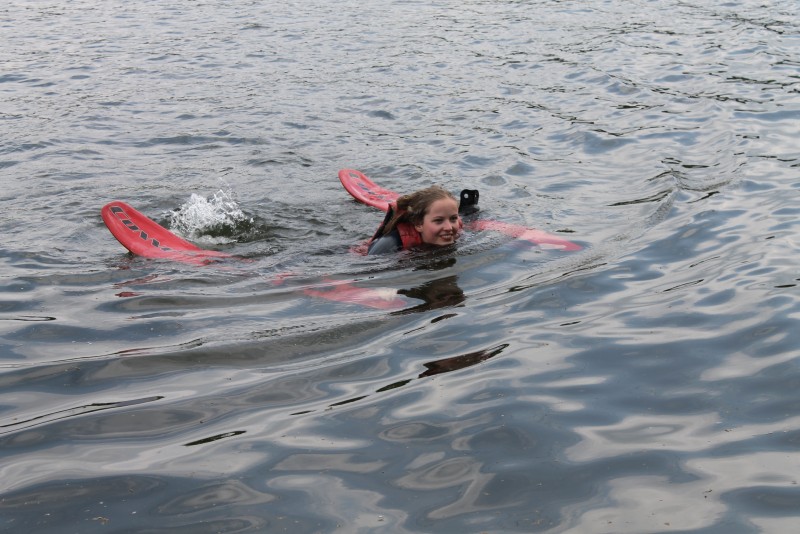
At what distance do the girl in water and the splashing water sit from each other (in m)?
1.61

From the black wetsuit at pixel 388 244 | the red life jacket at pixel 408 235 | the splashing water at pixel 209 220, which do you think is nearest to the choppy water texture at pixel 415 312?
the splashing water at pixel 209 220

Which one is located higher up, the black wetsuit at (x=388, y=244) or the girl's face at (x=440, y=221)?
the girl's face at (x=440, y=221)

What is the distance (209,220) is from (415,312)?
11.1ft

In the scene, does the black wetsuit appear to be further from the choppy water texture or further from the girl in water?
the choppy water texture

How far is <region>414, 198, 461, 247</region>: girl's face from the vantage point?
7207 mm

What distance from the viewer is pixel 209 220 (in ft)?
27.9

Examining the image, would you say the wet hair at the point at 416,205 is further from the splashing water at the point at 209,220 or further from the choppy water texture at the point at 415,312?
the splashing water at the point at 209,220

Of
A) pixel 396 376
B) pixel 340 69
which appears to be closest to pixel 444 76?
pixel 340 69

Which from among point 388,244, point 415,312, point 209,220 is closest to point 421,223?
point 388,244

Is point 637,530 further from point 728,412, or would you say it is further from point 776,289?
point 776,289

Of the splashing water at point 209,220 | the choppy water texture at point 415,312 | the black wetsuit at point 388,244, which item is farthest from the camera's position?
the splashing water at point 209,220

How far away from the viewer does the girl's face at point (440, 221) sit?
7207 mm

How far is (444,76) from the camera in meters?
14.0

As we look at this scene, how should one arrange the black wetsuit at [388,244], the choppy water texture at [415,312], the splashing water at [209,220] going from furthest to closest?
the splashing water at [209,220], the black wetsuit at [388,244], the choppy water texture at [415,312]
